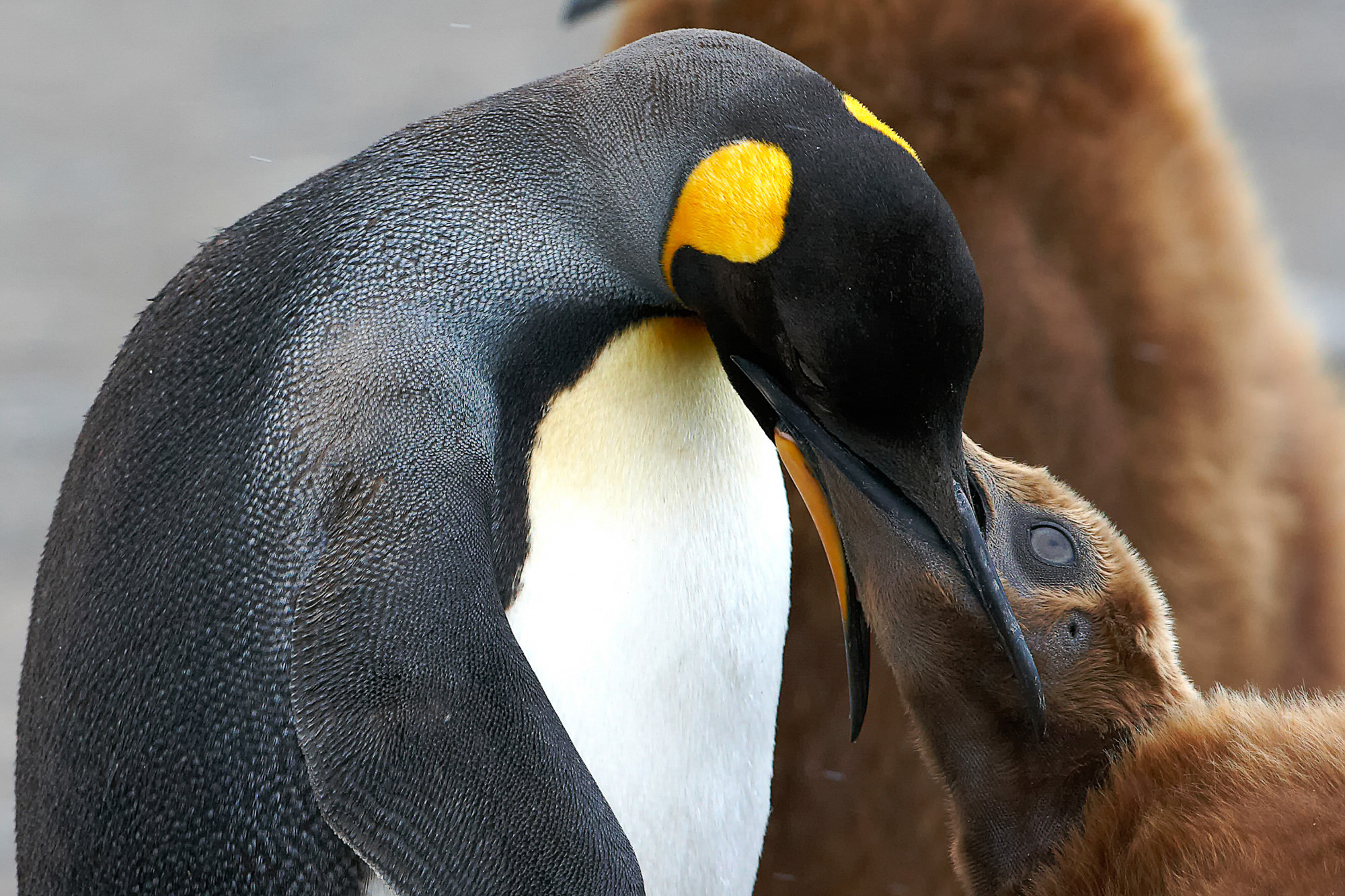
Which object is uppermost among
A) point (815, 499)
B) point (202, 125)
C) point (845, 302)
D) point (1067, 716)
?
point (845, 302)

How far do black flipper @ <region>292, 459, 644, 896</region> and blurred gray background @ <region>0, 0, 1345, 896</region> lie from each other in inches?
54.5

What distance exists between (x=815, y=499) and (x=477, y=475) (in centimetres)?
19

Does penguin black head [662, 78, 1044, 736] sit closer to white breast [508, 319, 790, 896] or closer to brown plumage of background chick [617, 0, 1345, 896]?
white breast [508, 319, 790, 896]

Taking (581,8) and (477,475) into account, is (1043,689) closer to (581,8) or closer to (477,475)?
(477,475)

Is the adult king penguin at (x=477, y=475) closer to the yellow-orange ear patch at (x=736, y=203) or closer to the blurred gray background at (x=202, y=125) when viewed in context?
the yellow-orange ear patch at (x=736, y=203)

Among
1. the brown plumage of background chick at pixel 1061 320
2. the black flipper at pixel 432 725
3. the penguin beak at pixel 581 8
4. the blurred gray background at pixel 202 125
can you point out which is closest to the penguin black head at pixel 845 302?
the black flipper at pixel 432 725

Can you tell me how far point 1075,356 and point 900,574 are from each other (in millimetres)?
420

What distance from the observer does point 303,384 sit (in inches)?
29.1

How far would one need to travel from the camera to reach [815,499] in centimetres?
81

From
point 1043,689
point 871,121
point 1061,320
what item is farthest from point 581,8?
point 1043,689

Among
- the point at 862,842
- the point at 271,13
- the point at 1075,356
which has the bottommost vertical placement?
the point at 271,13

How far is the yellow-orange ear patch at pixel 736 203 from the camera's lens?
72cm

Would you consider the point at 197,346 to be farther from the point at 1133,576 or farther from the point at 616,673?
the point at 1133,576

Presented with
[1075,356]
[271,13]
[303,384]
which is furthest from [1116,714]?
[271,13]
